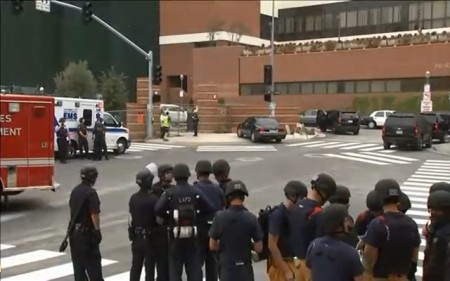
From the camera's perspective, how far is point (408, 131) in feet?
60.7

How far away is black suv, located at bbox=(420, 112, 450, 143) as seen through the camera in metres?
12.3

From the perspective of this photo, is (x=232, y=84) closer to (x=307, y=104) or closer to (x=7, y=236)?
(x=307, y=104)

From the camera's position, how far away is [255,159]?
26797 millimetres

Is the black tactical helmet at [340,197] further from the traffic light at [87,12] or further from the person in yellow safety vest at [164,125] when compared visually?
the person in yellow safety vest at [164,125]

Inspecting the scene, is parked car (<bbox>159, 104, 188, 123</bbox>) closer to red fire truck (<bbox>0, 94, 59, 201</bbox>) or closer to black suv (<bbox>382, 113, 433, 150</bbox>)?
black suv (<bbox>382, 113, 433, 150</bbox>)

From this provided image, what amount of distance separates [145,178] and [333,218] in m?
3.47

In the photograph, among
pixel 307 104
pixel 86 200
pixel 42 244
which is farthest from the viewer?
pixel 307 104

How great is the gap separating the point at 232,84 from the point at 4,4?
27.3 meters

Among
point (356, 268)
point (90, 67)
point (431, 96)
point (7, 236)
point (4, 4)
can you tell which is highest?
point (4, 4)

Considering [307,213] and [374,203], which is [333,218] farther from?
[374,203]

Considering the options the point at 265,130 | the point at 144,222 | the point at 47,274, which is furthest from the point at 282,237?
the point at 265,130

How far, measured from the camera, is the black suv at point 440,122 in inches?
483

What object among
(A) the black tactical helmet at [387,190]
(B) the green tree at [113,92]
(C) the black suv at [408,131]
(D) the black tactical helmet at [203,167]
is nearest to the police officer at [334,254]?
(A) the black tactical helmet at [387,190]

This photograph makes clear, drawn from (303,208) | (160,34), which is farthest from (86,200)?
(160,34)
